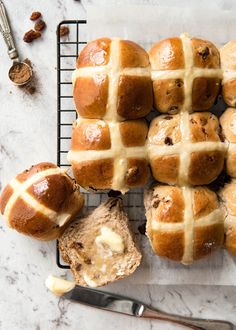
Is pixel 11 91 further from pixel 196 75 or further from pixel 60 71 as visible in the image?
pixel 196 75

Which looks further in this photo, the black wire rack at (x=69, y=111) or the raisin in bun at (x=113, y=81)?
the black wire rack at (x=69, y=111)

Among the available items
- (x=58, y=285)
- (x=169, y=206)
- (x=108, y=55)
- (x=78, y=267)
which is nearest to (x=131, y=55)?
(x=108, y=55)

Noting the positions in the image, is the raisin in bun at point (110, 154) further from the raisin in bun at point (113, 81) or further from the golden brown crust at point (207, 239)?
the golden brown crust at point (207, 239)

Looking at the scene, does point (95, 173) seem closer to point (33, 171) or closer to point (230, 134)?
point (33, 171)

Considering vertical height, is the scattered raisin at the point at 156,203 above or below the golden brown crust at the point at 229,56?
below

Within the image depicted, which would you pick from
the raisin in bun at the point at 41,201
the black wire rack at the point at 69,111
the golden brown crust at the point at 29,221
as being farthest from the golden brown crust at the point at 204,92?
the golden brown crust at the point at 29,221

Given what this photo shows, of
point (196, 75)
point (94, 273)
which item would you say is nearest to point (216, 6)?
point (196, 75)
